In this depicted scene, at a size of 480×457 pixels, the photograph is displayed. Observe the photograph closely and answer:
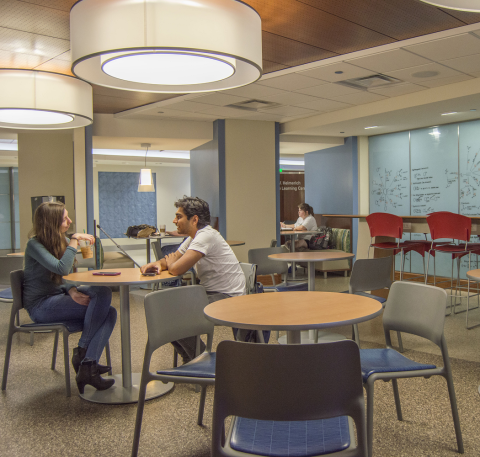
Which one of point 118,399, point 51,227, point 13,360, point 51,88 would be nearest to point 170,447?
point 118,399

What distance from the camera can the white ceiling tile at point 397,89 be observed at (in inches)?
223

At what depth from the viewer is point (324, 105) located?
6664mm

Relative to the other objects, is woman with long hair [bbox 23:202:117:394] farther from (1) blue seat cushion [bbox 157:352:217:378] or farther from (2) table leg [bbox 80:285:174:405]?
(1) blue seat cushion [bbox 157:352:217:378]

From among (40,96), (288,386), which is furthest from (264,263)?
(288,386)

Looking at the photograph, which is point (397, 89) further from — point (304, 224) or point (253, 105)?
point (304, 224)

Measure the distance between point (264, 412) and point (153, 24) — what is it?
1929 mm

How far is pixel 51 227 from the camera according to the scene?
322cm

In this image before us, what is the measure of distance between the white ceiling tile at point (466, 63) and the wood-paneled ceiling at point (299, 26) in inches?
31.2

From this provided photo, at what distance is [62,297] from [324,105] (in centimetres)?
481

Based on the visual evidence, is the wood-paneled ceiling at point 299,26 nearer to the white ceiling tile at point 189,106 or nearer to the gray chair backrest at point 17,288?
the white ceiling tile at point 189,106

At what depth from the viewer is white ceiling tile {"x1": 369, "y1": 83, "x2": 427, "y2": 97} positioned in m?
5.66

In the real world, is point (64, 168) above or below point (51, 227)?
above

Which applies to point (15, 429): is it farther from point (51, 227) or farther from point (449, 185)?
point (449, 185)

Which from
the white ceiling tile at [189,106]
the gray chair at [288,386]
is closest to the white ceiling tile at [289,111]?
the white ceiling tile at [189,106]
